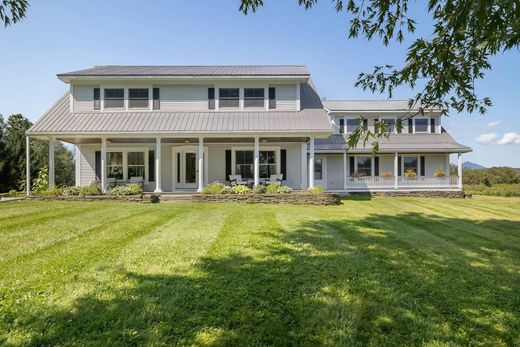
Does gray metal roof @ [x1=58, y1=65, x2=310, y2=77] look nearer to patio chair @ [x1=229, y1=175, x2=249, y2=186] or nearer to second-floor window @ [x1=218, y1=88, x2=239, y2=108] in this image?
second-floor window @ [x1=218, y1=88, x2=239, y2=108]

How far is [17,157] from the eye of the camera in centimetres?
2405

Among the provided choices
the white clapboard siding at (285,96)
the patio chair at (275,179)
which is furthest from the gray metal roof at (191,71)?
the patio chair at (275,179)

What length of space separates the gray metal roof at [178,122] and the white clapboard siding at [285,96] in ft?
1.25

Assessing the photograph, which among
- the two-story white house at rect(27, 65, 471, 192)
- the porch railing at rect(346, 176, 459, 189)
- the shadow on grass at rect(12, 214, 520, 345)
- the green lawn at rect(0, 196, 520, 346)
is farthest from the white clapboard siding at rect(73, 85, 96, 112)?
the porch railing at rect(346, 176, 459, 189)

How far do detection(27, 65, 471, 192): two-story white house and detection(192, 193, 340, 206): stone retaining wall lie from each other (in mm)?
1378

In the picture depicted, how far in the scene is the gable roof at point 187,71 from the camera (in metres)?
14.7

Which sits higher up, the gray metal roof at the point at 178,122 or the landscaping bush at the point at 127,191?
the gray metal roof at the point at 178,122

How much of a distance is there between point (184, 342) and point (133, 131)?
41.3 ft

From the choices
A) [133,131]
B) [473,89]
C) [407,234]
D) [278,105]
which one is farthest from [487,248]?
[133,131]

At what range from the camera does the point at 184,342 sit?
2586mm

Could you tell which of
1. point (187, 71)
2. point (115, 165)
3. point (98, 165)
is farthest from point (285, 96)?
point (98, 165)

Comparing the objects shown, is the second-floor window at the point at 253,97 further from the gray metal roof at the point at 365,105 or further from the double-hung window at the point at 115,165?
the double-hung window at the point at 115,165

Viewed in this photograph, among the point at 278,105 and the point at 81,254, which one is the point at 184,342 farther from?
the point at 278,105

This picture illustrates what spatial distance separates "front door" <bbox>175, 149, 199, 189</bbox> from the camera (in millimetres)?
15984
